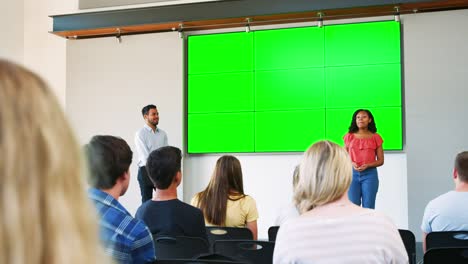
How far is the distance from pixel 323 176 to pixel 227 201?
1728mm

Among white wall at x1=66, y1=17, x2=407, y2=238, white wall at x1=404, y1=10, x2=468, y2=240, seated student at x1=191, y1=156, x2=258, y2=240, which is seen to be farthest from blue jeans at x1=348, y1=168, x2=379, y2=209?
seated student at x1=191, y1=156, x2=258, y2=240

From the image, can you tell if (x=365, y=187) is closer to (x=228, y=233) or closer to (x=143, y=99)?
(x=228, y=233)

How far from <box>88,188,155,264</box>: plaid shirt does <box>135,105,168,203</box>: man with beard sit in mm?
4953

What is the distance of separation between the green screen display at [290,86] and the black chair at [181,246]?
186 inches

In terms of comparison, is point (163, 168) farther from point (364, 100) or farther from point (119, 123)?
point (119, 123)

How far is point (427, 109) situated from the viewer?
7.04m

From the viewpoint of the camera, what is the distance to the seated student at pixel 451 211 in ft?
10.9

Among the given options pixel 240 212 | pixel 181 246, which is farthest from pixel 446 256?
pixel 240 212

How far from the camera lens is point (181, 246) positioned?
9.69ft

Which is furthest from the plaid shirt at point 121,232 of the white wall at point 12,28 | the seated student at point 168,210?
the white wall at point 12,28

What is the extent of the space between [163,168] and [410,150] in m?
4.56

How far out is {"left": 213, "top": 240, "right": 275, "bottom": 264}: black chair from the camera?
9.64ft

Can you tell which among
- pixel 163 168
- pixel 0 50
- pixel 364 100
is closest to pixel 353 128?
pixel 364 100

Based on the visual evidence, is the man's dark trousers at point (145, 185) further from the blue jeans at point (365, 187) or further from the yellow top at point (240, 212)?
the yellow top at point (240, 212)
